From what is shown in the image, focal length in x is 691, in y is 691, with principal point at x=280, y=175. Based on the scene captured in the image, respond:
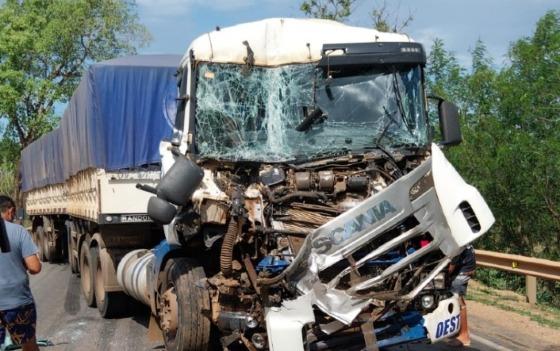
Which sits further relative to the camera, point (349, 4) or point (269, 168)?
point (349, 4)

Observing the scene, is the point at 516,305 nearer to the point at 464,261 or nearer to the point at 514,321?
the point at 514,321

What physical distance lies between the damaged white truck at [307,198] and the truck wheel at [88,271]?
4.08 m

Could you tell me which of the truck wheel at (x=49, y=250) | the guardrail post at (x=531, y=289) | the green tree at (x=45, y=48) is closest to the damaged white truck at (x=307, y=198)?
the guardrail post at (x=531, y=289)

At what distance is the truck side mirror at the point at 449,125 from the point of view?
6016 millimetres

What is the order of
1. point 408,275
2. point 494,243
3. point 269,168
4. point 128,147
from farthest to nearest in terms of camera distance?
point 494,243 → point 128,147 → point 269,168 → point 408,275

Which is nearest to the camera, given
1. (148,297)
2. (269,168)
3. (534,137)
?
(269,168)

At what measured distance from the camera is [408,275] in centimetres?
518

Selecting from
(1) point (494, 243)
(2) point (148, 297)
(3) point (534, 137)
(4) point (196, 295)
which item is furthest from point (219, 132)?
(1) point (494, 243)

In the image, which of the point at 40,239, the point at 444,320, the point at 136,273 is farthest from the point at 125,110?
the point at 40,239

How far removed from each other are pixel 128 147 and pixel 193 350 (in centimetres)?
436

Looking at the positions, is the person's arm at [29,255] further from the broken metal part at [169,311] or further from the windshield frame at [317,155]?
the windshield frame at [317,155]

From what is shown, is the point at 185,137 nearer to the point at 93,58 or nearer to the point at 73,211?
the point at 73,211

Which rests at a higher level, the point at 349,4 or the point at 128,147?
the point at 349,4

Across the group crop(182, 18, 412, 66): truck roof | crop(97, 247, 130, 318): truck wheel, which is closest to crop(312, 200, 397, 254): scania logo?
crop(182, 18, 412, 66): truck roof
